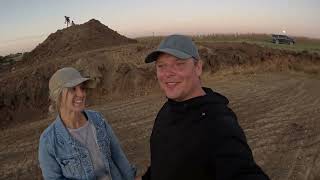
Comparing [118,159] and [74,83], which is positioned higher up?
[74,83]

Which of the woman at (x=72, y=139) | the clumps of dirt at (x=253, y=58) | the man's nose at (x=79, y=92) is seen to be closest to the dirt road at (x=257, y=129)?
the clumps of dirt at (x=253, y=58)

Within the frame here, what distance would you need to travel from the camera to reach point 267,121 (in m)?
11.3

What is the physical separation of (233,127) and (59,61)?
50.4ft

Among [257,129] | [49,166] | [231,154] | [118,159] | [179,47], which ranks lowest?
[257,129]

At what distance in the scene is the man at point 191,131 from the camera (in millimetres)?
2193

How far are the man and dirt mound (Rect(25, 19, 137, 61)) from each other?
18.7 m

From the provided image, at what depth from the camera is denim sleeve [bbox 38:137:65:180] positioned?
10.6 ft

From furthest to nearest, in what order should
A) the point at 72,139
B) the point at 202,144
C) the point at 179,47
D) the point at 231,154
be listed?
the point at 72,139, the point at 179,47, the point at 202,144, the point at 231,154

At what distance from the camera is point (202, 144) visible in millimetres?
2309

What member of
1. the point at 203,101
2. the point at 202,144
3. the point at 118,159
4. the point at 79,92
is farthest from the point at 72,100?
the point at 202,144

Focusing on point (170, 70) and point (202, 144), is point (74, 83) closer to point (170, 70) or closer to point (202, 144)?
point (170, 70)

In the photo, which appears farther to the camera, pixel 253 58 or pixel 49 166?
pixel 253 58

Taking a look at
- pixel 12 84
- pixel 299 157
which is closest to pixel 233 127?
pixel 299 157

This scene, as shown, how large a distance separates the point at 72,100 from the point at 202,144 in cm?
140
